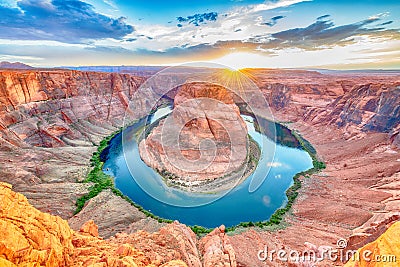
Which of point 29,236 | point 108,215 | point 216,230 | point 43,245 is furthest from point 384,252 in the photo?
point 108,215

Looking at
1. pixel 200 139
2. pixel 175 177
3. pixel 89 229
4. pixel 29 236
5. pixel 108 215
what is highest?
pixel 29 236

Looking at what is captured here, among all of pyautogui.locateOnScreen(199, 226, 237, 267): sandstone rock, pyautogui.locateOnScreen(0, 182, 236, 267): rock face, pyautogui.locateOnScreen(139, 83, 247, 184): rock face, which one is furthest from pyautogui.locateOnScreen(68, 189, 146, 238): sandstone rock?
pyautogui.locateOnScreen(199, 226, 237, 267): sandstone rock

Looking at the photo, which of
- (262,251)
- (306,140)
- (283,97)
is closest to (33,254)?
(262,251)

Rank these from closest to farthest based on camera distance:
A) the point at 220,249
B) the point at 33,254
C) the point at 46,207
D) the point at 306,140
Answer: the point at 33,254
the point at 220,249
the point at 46,207
the point at 306,140

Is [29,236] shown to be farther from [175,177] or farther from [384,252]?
[175,177]

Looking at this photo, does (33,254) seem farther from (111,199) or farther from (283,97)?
(283,97)

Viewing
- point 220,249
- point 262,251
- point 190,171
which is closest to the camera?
point 220,249

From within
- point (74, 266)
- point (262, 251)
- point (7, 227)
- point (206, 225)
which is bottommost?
point (206, 225)
